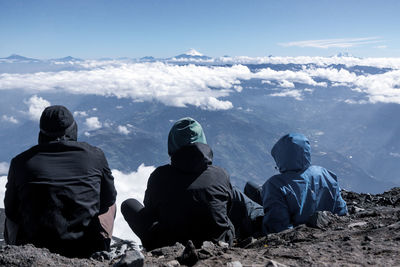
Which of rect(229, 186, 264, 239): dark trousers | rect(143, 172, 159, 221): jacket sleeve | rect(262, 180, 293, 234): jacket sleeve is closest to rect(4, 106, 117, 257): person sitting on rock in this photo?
rect(143, 172, 159, 221): jacket sleeve

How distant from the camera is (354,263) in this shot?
345cm

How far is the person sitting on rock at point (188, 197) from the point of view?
510 cm

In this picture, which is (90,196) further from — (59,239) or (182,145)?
(182,145)

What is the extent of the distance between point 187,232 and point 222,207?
0.73 m

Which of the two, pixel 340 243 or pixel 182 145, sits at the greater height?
pixel 182 145

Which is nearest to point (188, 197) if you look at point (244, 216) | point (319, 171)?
point (244, 216)

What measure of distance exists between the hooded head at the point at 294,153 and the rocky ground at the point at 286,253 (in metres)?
1.05

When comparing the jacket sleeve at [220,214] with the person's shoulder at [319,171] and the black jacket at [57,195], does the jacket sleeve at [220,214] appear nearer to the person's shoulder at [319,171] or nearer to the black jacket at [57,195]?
the person's shoulder at [319,171]

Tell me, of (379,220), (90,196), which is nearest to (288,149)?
(379,220)

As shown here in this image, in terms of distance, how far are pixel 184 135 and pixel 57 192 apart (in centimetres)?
225

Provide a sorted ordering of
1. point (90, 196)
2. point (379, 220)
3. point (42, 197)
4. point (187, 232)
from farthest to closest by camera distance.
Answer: point (379, 220) < point (187, 232) < point (90, 196) < point (42, 197)

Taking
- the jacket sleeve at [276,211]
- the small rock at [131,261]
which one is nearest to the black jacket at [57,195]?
the small rock at [131,261]

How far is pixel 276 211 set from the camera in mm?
5758

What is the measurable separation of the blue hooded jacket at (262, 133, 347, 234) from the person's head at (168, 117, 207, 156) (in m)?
1.68
